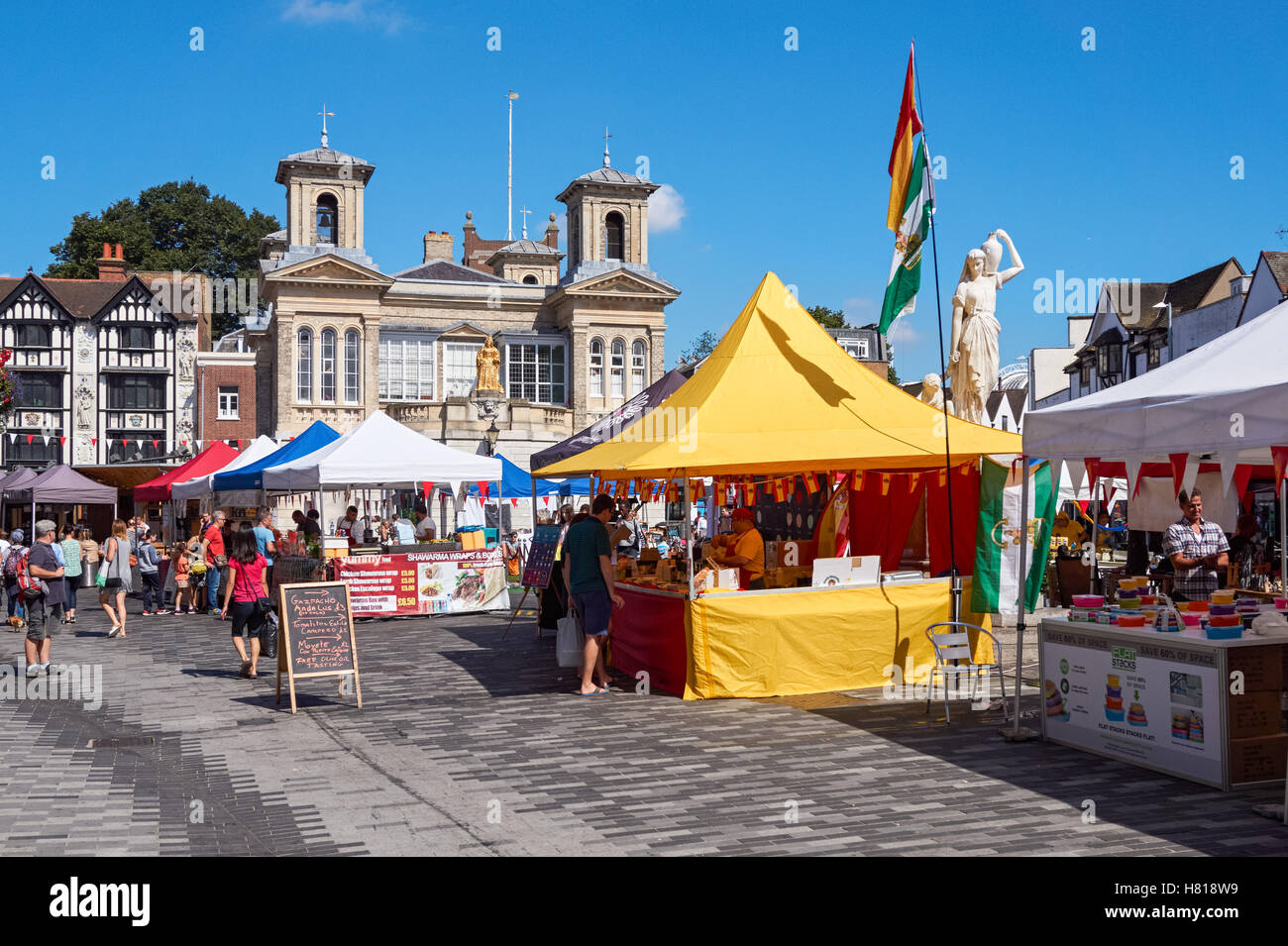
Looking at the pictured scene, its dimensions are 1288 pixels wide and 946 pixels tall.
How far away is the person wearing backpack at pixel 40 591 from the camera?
13281 mm

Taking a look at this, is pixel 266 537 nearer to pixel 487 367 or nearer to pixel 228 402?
pixel 487 367

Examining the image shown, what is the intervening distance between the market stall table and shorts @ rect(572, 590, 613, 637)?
4.36 m

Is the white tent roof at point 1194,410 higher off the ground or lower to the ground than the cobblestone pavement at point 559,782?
higher

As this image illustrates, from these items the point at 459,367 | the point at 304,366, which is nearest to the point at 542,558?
the point at 304,366

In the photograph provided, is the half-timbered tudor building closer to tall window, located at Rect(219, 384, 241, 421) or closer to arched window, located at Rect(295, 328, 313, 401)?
Answer: tall window, located at Rect(219, 384, 241, 421)

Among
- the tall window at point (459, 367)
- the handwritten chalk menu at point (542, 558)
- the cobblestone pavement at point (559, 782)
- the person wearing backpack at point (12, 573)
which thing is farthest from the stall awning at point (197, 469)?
the tall window at point (459, 367)

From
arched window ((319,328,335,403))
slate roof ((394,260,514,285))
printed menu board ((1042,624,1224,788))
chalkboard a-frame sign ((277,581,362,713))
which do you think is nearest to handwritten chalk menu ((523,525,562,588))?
chalkboard a-frame sign ((277,581,362,713))

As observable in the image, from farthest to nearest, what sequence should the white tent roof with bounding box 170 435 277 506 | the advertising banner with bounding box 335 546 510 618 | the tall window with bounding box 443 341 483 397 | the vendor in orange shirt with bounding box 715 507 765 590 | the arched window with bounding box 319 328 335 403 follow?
the tall window with bounding box 443 341 483 397 → the arched window with bounding box 319 328 335 403 → the white tent roof with bounding box 170 435 277 506 → the advertising banner with bounding box 335 546 510 618 → the vendor in orange shirt with bounding box 715 507 765 590

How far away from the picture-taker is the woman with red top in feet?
42.1

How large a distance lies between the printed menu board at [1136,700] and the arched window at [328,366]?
146 feet

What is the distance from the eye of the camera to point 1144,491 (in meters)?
15.4

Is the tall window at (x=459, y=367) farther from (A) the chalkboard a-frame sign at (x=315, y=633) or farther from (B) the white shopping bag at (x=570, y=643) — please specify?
(A) the chalkboard a-frame sign at (x=315, y=633)

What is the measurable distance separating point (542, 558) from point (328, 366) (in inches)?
1414
